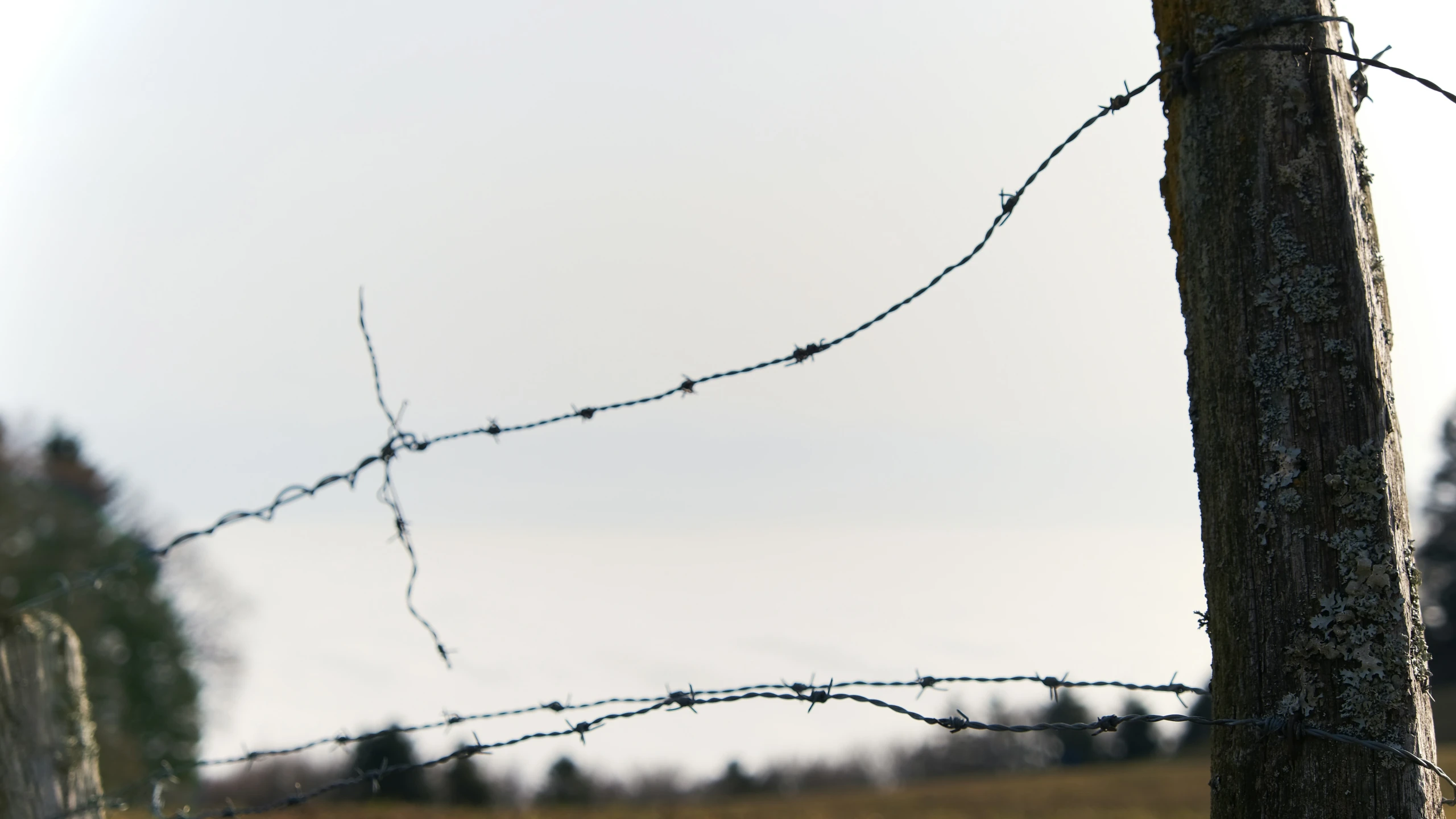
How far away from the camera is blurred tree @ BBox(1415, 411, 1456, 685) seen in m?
43.2

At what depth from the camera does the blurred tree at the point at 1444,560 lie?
43250 mm

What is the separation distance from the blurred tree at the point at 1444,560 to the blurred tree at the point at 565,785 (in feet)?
106

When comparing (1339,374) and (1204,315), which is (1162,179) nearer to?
(1204,315)

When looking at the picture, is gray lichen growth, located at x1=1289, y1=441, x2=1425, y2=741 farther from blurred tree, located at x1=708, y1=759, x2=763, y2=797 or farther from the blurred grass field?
blurred tree, located at x1=708, y1=759, x2=763, y2=797

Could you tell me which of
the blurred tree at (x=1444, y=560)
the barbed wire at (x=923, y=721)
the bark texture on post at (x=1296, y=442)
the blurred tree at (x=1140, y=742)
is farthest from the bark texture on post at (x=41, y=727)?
the blurred tree at (x=1444, y=560)

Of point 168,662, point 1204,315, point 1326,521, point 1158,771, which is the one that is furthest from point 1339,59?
point 168,662

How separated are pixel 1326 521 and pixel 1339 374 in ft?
0.93

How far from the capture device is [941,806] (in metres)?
23.4

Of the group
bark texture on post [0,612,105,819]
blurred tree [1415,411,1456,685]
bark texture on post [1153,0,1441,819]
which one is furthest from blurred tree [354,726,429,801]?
blurred tree [1415,411,1456,685]

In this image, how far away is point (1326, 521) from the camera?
2102 millimetres

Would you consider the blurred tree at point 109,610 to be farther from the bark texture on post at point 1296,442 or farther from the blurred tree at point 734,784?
the bark texture on post at point 1296,442

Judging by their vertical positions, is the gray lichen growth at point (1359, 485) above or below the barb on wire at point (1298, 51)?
below

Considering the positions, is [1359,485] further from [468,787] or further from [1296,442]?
[468,787]

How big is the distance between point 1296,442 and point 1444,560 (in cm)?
4944
